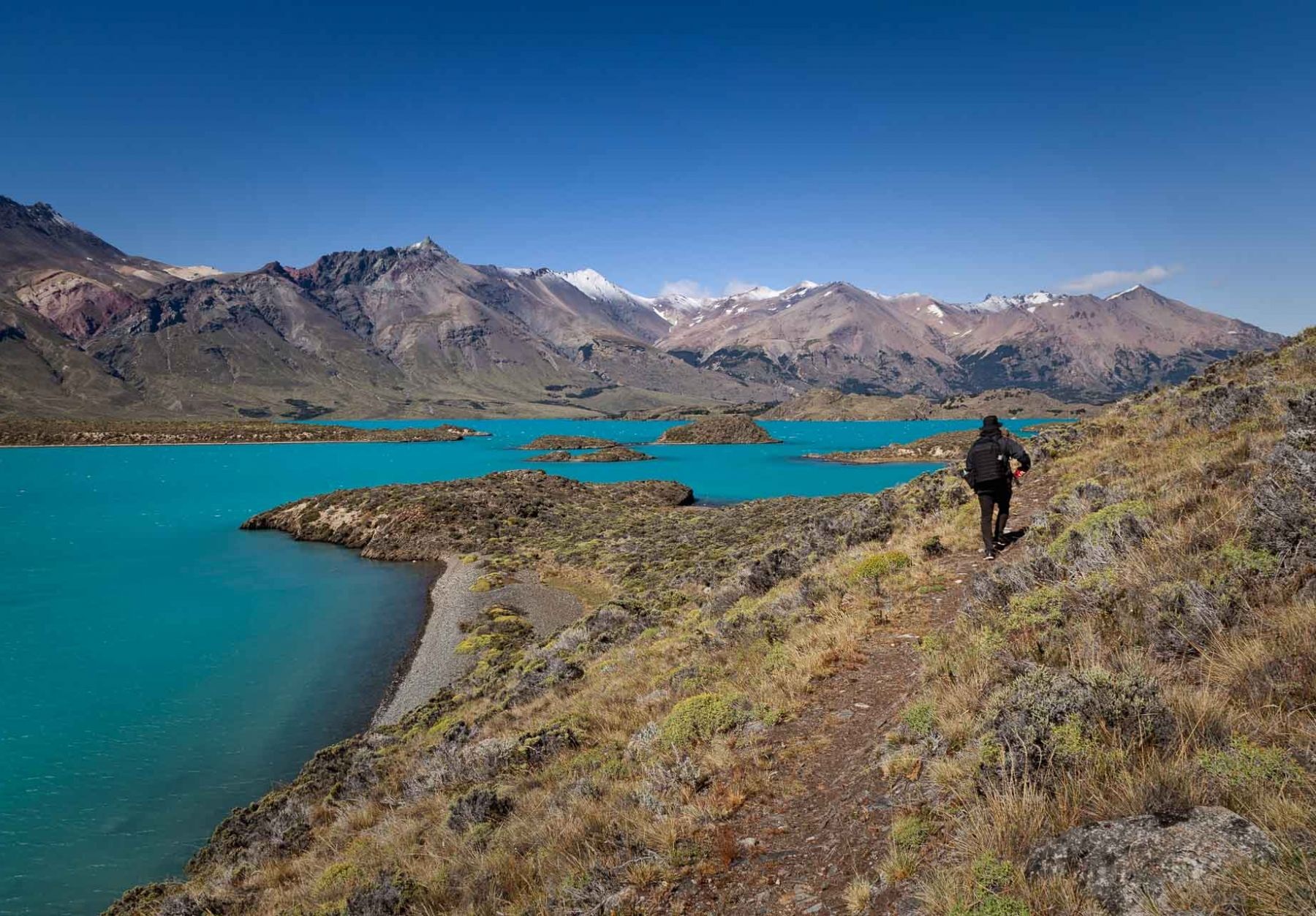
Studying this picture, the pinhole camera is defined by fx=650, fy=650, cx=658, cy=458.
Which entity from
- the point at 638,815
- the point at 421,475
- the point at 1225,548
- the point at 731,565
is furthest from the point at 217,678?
the point at 421,475

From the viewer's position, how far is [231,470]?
132 m

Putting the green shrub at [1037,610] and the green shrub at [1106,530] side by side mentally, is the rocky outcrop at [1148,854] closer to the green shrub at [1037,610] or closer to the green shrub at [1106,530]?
the green shrub at [1037,610]

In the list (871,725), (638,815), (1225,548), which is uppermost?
(1225,548)

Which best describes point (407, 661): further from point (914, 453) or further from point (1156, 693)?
point (914, 453)

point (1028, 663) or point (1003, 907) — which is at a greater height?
point (1028, 663)

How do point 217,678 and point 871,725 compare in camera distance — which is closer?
point 871,725

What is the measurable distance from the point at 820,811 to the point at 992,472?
909 cm

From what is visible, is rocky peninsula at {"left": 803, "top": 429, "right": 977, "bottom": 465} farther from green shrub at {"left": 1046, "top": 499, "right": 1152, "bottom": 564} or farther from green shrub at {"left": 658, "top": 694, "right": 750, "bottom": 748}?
green shrub at {"left": 658, "top": 694, "right": 750, "bottom": 748}

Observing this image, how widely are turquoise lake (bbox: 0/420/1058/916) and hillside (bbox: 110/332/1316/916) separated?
3.12 m

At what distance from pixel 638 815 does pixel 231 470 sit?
152 m

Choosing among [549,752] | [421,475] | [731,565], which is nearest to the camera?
[549,752]

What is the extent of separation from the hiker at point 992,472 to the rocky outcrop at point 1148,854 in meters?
10.1

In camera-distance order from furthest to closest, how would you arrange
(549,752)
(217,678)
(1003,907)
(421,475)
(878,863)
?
1. (421,475)
2. (217,678)
3. (549,752)
4. (878,863)
5. (1003,907)

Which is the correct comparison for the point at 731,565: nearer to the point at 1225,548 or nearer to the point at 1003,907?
Result: the point at 1225,548
